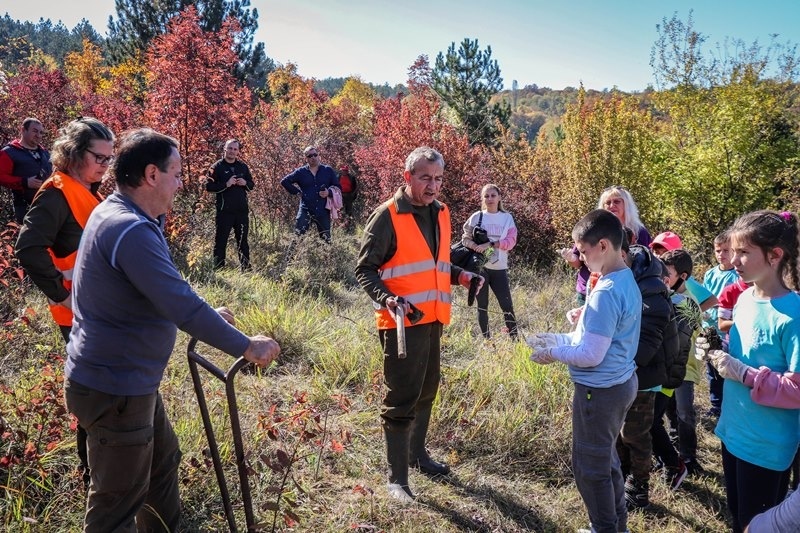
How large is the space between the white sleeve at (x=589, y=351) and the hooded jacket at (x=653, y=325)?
2.08ft

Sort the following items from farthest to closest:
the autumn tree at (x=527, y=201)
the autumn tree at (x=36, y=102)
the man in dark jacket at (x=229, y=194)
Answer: the autumn tree at (x=527, y=201)
the autumn tree at (x=36, y=102)
the man in dark jacket at (x=229, y=194)

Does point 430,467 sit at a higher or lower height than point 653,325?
lower

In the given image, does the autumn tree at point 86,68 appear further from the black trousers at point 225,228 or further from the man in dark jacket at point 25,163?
the man in dark jacket at point 25,163

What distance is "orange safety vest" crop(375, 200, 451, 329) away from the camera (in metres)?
3.18

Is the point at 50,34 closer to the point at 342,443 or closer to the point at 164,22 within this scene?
the point at 164,22

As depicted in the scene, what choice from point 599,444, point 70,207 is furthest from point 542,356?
point 70,207

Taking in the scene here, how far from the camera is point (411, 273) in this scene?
Answer: 3.20m

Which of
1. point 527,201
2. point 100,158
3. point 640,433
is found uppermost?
point 100,158

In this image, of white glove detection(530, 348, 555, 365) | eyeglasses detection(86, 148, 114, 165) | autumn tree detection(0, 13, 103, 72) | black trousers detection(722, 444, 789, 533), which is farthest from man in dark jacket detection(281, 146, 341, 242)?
autumn tree detection(0, 13, 103, 72)

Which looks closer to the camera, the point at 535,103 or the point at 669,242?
the point at 669,242

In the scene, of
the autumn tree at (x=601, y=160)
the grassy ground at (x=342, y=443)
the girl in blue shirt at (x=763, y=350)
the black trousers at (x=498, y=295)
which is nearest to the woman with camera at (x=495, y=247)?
the black trousers at (x=498, y=295)

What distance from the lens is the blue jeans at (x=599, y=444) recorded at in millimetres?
2619

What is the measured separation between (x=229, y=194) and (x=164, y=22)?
18067mm

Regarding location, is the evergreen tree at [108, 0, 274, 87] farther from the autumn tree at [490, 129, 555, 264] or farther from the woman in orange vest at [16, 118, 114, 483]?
the woman in orange vest at [16, 118, 114, 483]
